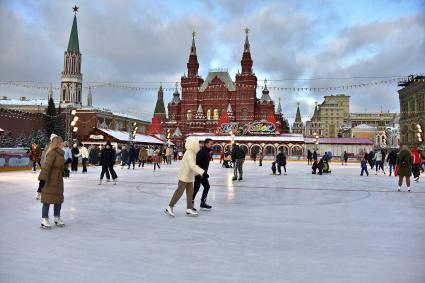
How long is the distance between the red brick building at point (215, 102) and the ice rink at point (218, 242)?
63.7m

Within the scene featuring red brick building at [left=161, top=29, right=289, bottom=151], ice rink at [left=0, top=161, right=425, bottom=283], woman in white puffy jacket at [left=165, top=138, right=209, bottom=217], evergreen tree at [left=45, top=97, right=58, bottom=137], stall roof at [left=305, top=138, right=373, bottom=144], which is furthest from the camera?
red brick building at [left=161, top=29, right=289, bottom=151]

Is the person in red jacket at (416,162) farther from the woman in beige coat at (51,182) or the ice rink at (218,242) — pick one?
the woman in beige coat at (51,182)

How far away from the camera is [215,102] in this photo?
75.8m

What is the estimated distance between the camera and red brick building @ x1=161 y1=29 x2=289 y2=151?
241ft

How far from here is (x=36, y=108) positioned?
304ft

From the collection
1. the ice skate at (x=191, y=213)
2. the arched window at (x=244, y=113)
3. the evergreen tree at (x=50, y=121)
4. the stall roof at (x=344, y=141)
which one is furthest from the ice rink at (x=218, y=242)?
the arched window at (x=244, y=113)

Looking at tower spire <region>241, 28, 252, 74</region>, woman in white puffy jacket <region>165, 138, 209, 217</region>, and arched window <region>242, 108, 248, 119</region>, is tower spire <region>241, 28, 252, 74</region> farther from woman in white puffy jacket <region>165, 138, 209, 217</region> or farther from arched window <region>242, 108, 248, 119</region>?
woman in white puffy jacket <region>165, 138, 209, 217</region>

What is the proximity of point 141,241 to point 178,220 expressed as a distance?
5.42 feet

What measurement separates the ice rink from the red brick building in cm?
6365

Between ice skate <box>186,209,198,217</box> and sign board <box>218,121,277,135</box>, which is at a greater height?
sign board <box>218,121,277,135</box>

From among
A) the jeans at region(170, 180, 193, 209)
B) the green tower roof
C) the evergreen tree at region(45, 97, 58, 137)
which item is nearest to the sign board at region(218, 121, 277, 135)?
the evergreen tree at region(45, 97, 58, 137)

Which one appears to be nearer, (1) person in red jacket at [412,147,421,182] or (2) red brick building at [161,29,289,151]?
(1) person in red jacket at [412,147,421,182]

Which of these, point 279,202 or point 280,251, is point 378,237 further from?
point 279,202

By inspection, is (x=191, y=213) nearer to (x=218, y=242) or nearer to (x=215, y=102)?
(x=218, y=242)
